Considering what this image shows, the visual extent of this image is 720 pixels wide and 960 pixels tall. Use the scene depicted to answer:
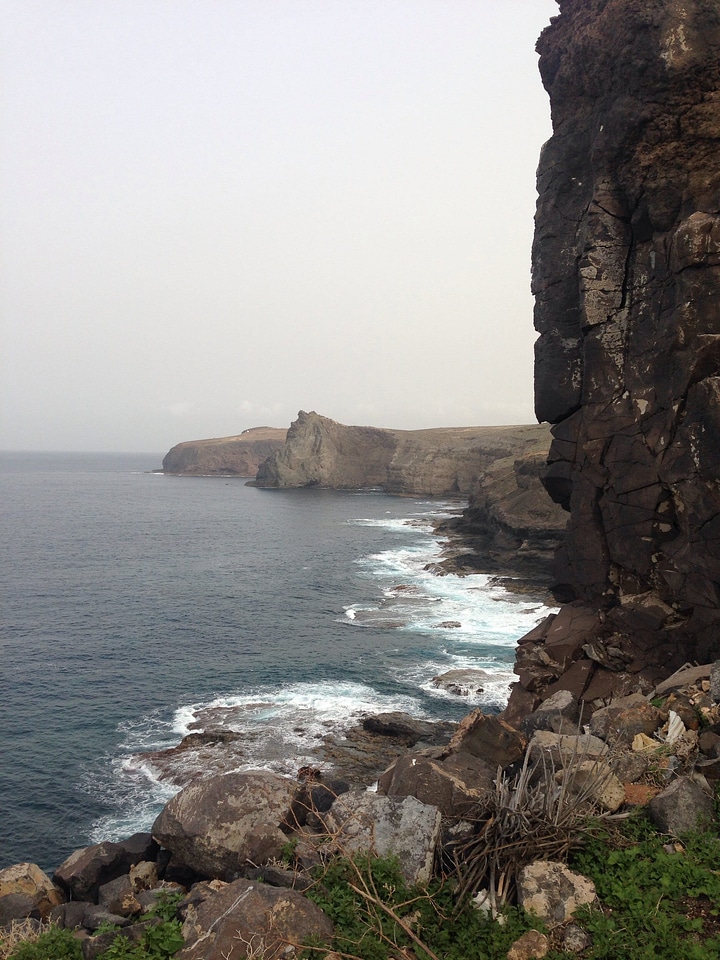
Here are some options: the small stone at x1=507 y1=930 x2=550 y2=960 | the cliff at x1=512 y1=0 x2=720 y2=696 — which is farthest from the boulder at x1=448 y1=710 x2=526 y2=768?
the small stone at x1=507 y1=930 x2=550 y2=960

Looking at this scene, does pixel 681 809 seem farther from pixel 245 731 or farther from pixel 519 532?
pixel 519 532

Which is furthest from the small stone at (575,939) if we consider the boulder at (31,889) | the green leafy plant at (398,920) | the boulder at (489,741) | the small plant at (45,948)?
the boulder at (31,889)

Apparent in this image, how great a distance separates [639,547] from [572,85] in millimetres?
18498

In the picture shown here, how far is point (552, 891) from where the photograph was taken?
8984 mm

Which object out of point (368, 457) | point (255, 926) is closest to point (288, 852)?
point (255, 926)

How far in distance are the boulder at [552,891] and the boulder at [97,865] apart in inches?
413

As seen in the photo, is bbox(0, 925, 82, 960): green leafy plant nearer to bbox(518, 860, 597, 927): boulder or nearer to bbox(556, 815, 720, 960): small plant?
bbox(518, 860, 597, 927): boulder

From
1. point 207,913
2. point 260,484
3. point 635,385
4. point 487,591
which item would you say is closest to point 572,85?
point 635,385

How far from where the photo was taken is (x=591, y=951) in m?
8.23

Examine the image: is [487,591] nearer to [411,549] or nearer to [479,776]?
[411,549]

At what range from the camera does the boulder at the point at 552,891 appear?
882 cm

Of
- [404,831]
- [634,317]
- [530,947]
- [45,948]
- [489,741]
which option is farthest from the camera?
[634,317]

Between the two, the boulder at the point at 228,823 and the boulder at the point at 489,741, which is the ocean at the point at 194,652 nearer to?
the boulder at the point at 228,823

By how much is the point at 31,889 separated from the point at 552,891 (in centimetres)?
1241
